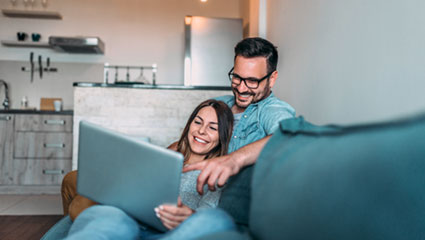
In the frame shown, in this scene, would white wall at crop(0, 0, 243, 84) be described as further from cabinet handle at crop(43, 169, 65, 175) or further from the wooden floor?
the wooden floor

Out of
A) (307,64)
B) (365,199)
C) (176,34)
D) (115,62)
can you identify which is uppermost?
(176,34)

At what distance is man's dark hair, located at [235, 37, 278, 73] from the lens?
173cm

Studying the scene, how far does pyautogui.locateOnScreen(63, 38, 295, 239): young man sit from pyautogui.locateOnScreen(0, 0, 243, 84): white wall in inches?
133

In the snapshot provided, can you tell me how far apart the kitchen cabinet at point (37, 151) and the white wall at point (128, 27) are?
1219 mm

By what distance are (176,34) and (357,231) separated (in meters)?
4.79

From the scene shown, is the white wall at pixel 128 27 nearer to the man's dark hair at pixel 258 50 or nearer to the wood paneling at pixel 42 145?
the wood paneling at pixel 42 145

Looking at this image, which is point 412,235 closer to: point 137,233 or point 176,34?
point 137,233

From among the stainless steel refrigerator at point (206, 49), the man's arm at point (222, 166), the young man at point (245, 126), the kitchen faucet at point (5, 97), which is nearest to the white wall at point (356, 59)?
the young man at point (245, 126)

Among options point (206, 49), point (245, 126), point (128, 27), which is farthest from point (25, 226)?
point (128, 27)

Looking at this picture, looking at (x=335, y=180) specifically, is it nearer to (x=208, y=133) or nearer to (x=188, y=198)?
(x=188, y=198)

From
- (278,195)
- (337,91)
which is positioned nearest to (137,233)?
(278,195)

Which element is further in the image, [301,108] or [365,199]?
[301,108]

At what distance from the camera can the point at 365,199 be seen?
2.26 ft

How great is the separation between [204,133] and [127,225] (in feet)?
2.37
